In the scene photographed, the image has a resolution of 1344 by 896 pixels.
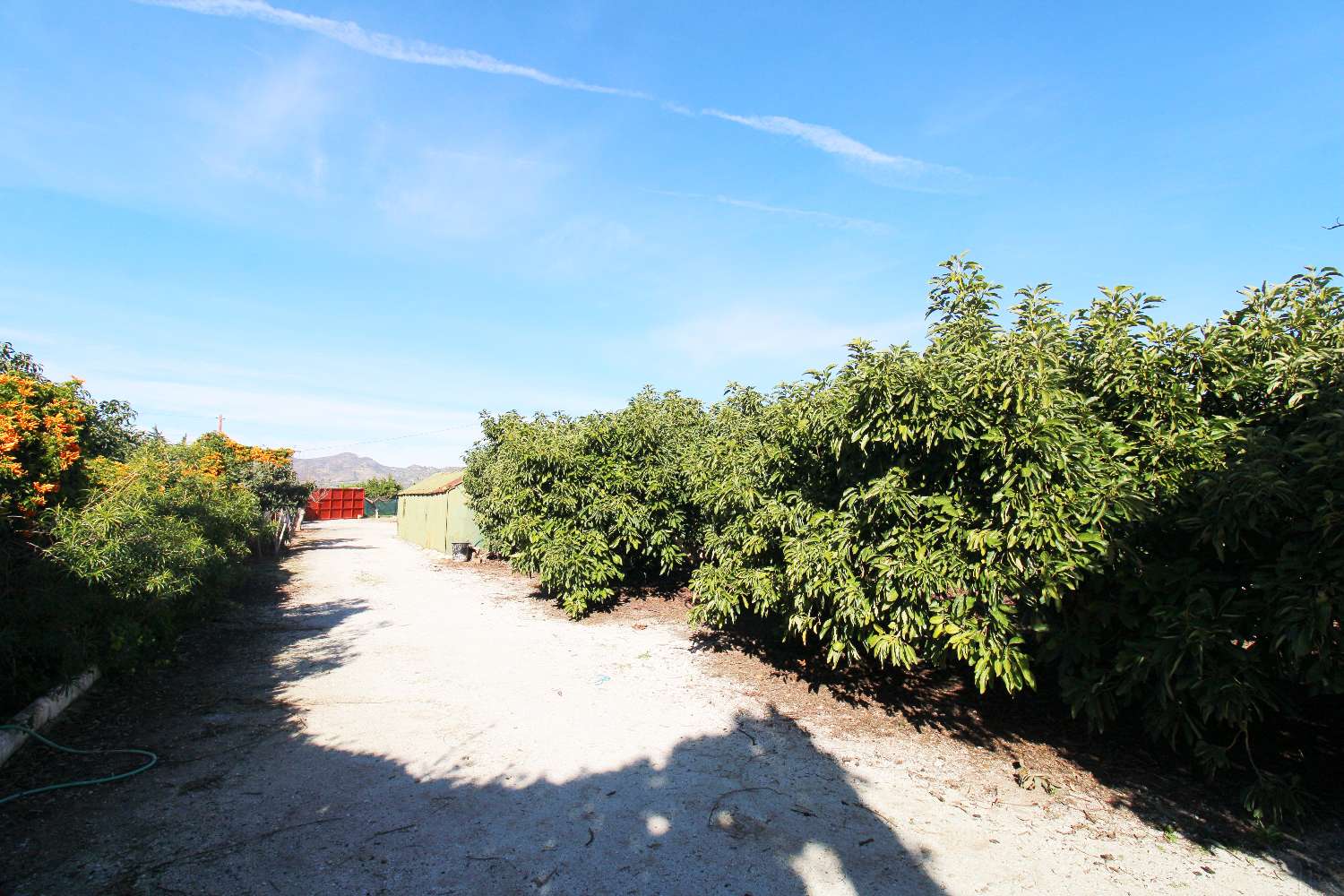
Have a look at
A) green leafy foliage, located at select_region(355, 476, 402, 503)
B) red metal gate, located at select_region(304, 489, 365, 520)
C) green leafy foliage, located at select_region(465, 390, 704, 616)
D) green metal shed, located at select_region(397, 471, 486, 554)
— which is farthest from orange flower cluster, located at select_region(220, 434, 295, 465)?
green leafy foliage, located at select_region(355, 476, 402, 503)

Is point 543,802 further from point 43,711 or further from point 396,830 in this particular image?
point 43,711

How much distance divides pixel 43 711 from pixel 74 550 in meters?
1.34

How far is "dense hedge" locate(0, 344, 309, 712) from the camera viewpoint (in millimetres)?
4523

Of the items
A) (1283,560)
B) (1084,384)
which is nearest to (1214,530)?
(1283,560)

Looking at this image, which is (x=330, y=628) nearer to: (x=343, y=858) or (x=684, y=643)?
(x=684, y=643)

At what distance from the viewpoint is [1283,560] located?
3072 mm

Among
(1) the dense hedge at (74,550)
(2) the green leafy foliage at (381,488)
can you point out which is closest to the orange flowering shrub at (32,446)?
(1) the dense hedge at (74,550)

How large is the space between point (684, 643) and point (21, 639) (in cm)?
610

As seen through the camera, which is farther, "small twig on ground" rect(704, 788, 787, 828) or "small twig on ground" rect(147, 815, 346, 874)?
"small twig on ground" rect(704, 788, 787, 828)

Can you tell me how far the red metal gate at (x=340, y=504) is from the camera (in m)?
41.3

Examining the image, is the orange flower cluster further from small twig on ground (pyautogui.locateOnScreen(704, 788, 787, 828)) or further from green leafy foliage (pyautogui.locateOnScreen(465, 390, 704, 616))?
small twig on ground (pyautogui.locateOnScreen(704, 788, 787, 828))

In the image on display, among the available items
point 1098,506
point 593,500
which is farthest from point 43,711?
point 1098,506

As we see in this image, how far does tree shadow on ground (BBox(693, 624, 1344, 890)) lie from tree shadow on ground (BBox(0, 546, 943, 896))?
4.55ft

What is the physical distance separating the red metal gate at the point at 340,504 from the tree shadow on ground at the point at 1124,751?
4127cm
